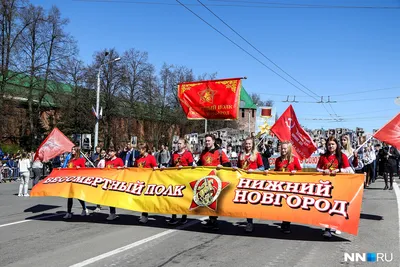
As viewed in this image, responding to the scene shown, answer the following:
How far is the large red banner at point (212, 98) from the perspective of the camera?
33.1 ft

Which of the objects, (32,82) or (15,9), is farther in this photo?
(32,82)

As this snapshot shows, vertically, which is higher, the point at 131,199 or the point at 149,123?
the point at 149,123

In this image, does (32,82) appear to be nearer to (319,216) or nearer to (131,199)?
(131,199)

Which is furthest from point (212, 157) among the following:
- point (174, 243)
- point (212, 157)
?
point (174, 243)

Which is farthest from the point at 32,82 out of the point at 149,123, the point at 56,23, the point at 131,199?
the point at 131,199

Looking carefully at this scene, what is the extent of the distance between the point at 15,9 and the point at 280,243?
38.3 metres

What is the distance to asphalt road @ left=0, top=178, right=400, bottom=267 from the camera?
19.9ft

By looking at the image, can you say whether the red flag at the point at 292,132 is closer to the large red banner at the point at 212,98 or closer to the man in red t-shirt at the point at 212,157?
the large red banner at the point at 212,98

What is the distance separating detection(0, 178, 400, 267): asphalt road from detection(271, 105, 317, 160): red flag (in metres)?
3.08

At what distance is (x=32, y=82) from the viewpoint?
40.8 metres

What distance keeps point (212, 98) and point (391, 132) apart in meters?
4.25

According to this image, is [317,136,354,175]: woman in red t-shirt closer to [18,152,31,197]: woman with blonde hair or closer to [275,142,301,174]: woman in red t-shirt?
[275,142,301,174]: woman in red t-shirt

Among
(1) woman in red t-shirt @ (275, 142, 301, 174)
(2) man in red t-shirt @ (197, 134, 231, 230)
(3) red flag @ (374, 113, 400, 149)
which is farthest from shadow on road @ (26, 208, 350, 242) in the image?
(3) red flag @ (374, 113, 400, 149)

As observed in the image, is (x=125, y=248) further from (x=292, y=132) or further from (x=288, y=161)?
(x=292, y=132)
